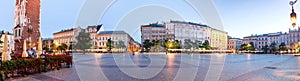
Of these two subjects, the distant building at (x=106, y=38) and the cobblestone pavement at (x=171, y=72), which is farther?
the distant building at (x=106, y=38)

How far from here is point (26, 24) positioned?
42188mm

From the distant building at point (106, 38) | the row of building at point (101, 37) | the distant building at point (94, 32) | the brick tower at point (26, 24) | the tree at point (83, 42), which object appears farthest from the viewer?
the distant building at point (94, 32)

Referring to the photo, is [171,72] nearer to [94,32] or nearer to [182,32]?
[182,32]

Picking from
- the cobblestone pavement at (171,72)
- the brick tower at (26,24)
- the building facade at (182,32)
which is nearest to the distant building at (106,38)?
the building facade at (182,32)

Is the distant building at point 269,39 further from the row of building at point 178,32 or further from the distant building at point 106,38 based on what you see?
the distant building at point 106,38

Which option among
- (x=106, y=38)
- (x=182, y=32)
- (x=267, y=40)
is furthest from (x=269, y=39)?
(x=106, y=38)

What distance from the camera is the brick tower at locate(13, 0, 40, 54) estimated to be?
42.0 metres

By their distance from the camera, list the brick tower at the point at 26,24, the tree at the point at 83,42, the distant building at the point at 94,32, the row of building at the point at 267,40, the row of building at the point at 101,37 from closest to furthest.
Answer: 1. the brick tower at the point at 26,24
2. the tree at the point at 83,42
3. the row of building at the point at 101,37
4. the distant building at the point at 94,32
5. the row of building at the point at 267,40

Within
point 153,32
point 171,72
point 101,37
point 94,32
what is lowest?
point 171,72

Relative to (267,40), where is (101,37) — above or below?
above

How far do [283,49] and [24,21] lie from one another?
3483 inches

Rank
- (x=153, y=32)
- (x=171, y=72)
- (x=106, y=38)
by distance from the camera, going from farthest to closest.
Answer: (x=153, y=32) → (x=106, y=38) → (x=171, y=72)

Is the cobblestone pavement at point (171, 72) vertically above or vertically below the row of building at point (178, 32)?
below

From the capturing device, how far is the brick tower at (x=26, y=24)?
42.0 metres
